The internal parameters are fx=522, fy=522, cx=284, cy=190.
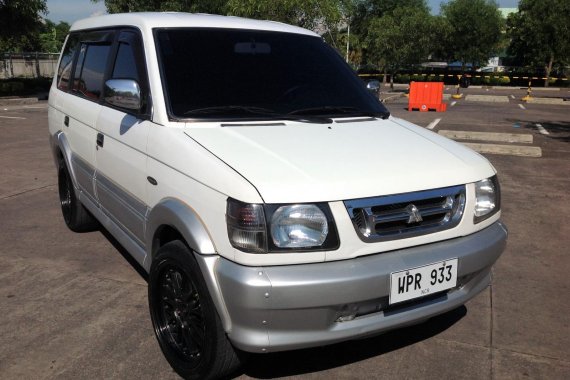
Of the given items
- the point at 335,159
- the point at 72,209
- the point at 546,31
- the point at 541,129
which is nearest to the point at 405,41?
the point at 546,31

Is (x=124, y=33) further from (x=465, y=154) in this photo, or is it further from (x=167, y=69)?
(x=465, y=154)

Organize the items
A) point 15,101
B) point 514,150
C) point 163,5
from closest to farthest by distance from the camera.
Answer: point 514,150 → point 15,101 → point 163,5

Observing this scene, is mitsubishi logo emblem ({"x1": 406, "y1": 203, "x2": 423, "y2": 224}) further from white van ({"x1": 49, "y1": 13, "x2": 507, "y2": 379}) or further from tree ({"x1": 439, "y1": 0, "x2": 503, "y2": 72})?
tree ({"x1": 439, "y1": 0, "x2": 503, "y2": 72})

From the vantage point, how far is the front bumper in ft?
7.18

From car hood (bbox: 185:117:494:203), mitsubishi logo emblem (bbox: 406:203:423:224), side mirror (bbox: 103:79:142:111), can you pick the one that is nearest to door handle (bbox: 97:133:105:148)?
side mirror (bbox: 103:79:142:111)

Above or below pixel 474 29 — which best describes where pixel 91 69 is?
below

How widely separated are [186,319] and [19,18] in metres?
21.9

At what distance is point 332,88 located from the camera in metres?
3.56

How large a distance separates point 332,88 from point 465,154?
1049 millimetres

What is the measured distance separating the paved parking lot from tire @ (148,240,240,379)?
17 centimetres

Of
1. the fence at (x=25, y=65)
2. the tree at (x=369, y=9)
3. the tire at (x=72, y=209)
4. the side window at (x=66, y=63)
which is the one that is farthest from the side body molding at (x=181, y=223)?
the tree at (x=369, y=9)

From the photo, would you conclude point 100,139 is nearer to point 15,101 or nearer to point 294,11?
point 294,11

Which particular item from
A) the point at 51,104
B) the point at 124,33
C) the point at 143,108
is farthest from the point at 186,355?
the point at 51,104

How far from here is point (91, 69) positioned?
4160 millimetres
